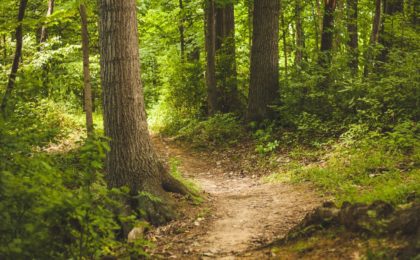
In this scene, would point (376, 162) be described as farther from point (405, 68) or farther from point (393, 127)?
point (405, 68)

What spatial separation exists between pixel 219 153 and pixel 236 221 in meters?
5.65

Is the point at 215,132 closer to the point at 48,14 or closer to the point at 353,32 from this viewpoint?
the point at 48,14

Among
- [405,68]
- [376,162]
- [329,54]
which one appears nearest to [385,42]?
[329,54]

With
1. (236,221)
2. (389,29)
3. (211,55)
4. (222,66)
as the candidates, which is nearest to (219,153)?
(211,55)

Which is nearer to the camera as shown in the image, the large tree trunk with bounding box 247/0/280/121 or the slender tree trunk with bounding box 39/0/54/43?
the large tree trunk with bounding box 247/0/280/121

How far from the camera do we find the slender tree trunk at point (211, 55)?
14234 mm

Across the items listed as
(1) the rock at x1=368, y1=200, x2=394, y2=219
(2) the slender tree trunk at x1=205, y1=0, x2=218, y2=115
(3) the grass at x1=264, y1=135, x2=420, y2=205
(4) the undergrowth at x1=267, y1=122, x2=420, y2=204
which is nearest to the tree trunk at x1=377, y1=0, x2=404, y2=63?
(2) the slender tree trunk at x1=205, y1=0, x2=218, y2=115

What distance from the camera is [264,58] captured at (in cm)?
1243

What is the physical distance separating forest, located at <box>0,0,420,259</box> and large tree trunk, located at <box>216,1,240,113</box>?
0.17 feet

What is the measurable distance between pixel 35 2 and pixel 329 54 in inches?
517

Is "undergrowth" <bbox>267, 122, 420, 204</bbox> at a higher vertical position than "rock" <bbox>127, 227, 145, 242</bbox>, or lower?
higher

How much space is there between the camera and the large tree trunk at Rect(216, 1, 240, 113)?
15492mm

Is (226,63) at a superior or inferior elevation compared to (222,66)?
superior

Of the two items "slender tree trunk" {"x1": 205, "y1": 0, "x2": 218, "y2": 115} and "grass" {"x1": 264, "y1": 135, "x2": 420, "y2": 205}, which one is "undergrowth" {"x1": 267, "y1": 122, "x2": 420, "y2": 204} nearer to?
"grass" {"x1": 264, "y1": 135, "x2": 420, "y2": 205}
